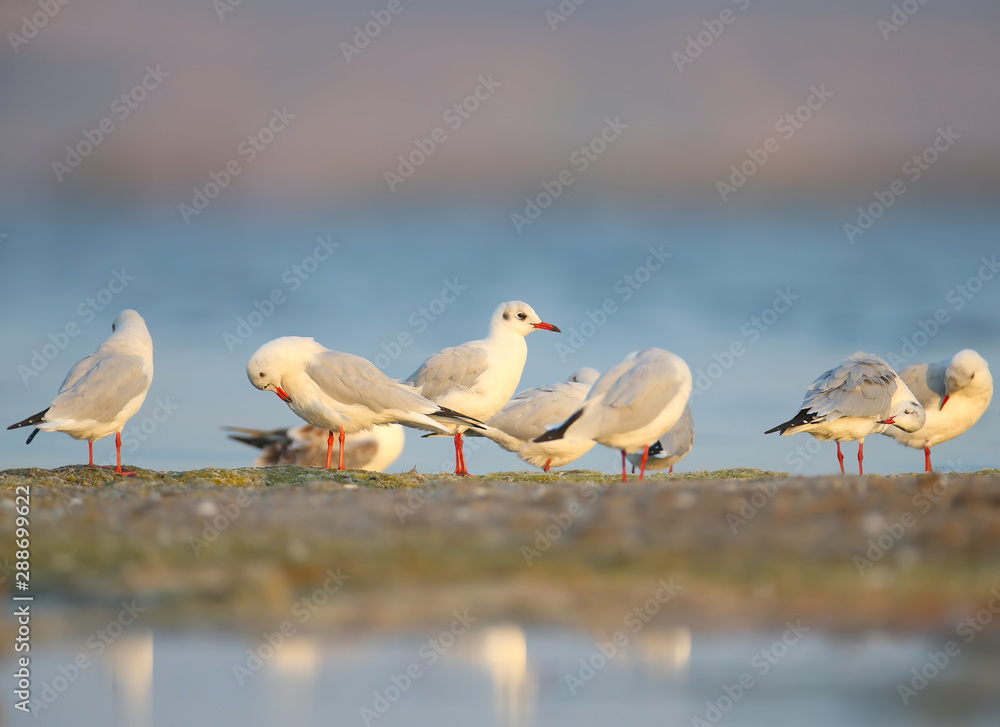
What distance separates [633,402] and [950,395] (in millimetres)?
11913

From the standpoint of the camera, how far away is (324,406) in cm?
1451

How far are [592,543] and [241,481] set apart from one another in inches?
289

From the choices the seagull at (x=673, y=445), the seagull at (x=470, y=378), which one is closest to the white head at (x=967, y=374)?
the seagull at (x=673, y=445)

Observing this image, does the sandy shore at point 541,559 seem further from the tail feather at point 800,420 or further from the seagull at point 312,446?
the seagull at point 312,446

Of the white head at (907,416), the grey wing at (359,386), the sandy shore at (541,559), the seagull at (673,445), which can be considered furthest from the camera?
the white head at (907,416)

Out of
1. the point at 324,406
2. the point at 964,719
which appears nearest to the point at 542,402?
the point at 324,406

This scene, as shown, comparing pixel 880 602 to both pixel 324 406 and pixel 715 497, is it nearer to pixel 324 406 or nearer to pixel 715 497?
pixel 715 497

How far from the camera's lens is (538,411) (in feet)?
49.5

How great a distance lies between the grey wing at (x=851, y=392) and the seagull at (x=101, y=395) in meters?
10.4

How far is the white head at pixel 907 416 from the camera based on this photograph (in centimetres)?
1783

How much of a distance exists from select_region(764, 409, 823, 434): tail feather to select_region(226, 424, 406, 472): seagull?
6.78 m

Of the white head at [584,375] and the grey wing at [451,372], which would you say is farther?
the white head at [584,375]

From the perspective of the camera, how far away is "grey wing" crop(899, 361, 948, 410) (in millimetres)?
20266

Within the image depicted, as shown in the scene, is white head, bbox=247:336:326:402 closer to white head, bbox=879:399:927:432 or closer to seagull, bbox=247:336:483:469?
seagull, bbox=247:336:483:469
